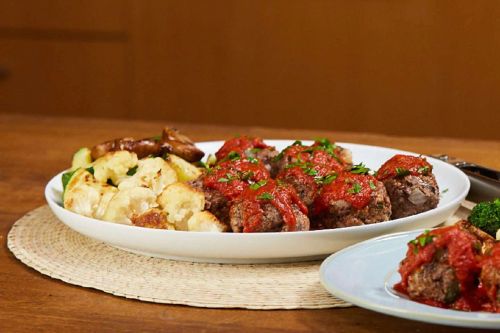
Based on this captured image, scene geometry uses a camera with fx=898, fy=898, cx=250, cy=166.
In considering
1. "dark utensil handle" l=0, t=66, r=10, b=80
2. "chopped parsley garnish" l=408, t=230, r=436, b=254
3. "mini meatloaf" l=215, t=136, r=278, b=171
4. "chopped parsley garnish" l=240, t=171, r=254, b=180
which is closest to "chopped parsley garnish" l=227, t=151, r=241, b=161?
"mini meatloaf" l=215, t=136, r=278, b=171

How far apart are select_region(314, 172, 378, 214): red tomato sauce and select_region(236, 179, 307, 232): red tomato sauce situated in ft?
0.19

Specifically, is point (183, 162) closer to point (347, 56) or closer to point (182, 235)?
point (182, 235)

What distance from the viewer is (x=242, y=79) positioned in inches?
185

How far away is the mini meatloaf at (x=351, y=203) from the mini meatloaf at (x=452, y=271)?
1.04 feet

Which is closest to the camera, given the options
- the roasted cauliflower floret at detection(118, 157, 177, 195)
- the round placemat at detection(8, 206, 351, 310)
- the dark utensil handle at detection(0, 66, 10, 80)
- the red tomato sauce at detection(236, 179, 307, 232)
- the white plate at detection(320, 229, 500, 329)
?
the white plate at detection(320, 229, 500, 329)

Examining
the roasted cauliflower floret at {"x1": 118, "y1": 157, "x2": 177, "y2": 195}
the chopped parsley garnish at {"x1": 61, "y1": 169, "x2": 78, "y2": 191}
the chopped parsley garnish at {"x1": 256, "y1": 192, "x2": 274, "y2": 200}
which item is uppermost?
the chopped parsley garnish at {"x1": 256, "y1": 192, "x2": 274, "y2": 200}

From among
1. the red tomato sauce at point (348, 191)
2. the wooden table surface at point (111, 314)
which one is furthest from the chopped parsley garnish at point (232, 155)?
the wooden table surface at point (111, 314)

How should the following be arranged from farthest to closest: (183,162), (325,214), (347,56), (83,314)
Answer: (347,56) < (183,162) < (325,214) < (83,314)

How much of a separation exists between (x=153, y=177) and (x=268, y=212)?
346mm

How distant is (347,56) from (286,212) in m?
3.08

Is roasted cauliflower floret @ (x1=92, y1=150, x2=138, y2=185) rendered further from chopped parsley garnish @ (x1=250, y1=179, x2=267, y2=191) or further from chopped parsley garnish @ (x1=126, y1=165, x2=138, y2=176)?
chopped parsley garnish @ (x1=250, y1=179, x2=267, y2=191)

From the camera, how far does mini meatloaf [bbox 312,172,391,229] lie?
1.60 meters

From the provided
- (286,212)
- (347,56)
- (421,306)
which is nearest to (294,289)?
(286,212)

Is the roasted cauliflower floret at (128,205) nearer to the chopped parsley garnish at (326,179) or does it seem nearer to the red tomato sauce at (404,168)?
the chopped parsley garnish at (326,179)
